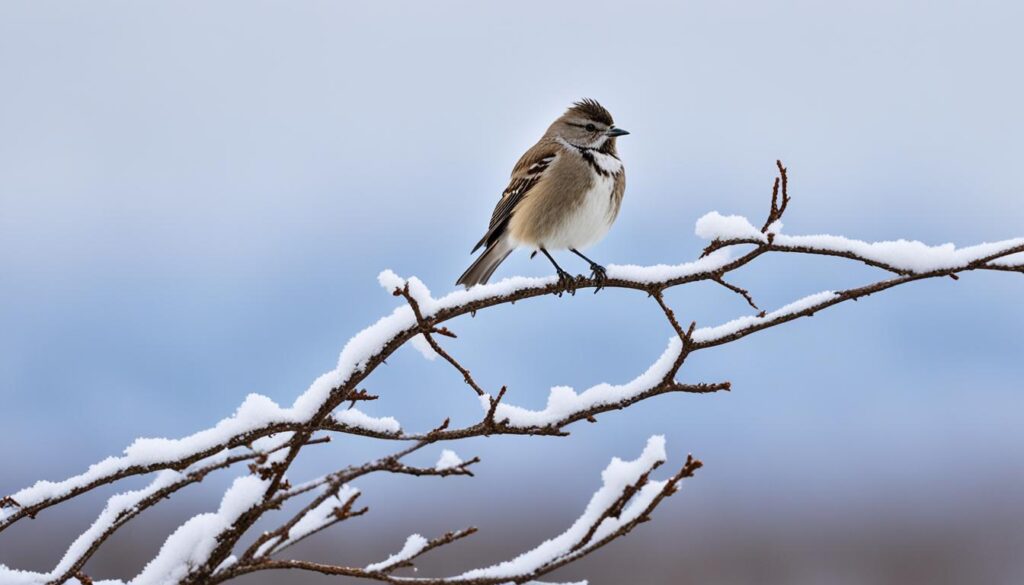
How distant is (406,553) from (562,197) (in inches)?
137

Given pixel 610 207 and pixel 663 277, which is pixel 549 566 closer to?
pixel 663 277

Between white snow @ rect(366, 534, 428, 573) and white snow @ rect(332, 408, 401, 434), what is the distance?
0.87ft

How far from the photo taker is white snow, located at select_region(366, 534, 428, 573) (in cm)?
223

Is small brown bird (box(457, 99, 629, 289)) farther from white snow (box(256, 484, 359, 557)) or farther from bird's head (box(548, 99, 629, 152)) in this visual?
white snow (box(256, 484, 359, 557))

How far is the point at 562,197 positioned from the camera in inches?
217

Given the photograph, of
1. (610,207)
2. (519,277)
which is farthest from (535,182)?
(519,277)

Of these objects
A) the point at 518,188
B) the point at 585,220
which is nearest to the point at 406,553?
the point at 585,220

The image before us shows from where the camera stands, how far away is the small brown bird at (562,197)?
5.52 m

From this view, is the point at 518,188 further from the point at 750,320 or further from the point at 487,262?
the point at 750,320

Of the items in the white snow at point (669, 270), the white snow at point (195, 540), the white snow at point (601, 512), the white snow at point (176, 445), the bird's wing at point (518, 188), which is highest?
the bird's wing at point (518, 188)

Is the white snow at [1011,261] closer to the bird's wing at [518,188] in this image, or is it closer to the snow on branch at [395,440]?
the snow on branch at [395,440]

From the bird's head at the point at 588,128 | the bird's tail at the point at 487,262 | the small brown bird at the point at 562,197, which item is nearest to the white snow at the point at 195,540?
the small brown bird at the point at 562,197

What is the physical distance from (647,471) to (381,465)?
1.93 feet

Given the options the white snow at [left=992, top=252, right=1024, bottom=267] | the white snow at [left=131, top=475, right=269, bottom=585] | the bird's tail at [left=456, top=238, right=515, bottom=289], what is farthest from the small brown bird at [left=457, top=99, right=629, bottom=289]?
the white snow at [left=131, top=475, right=269, bottom=585]
